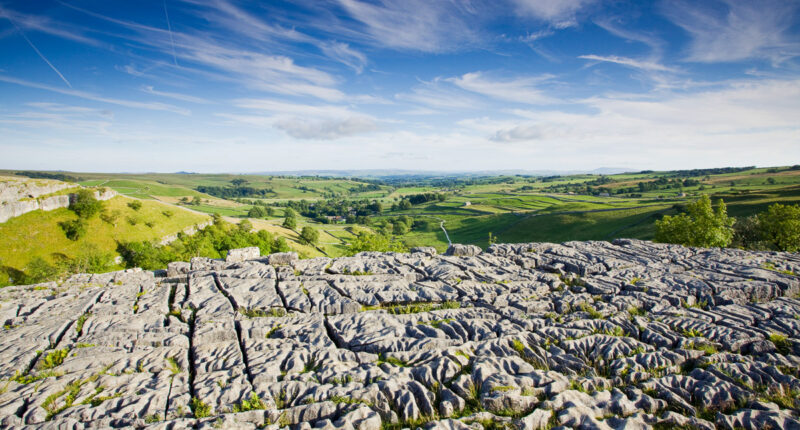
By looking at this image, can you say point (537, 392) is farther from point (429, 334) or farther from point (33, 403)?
point (33, 403)

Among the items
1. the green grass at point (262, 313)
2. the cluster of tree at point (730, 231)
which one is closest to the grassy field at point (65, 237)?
the green grass at point (262, 313)

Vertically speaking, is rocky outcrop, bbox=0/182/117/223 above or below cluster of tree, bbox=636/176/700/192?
below

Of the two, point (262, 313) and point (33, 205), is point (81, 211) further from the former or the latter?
point (262, 313)

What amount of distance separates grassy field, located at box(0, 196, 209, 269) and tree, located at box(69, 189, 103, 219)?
1543mm

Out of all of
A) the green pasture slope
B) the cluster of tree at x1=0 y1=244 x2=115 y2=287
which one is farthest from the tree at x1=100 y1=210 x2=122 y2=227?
the cluster of tree at x1=0 y1=244 x2=115 y2=287

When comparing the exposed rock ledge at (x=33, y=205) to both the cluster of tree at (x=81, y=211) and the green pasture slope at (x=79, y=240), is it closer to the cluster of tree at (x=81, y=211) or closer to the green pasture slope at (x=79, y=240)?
the green pasture slope at (x=79, y=240)

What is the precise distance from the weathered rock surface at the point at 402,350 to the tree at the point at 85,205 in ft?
284

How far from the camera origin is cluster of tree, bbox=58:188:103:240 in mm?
78312

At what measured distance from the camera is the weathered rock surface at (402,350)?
9.61 m

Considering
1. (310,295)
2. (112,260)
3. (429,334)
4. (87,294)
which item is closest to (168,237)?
(112,260)

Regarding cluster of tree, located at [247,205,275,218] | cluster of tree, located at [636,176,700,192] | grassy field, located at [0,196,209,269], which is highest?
cluster of tree, located at [636,176,700,192]

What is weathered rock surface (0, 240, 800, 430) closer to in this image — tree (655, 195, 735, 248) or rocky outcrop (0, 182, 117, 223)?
tree (655, 195, 735, 248)

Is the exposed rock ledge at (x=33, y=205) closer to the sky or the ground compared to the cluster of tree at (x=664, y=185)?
closer to the ground

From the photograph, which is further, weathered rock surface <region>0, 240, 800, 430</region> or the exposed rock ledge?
the exposed rock ledge
